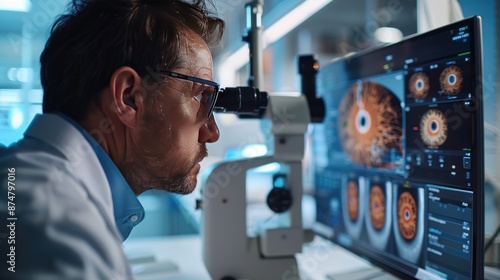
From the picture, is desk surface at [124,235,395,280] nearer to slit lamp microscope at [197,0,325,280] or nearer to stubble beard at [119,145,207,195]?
slit lamp microscope at [197,0,325,280]

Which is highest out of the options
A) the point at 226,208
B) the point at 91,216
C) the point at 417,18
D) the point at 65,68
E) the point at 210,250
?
the point at 417,18

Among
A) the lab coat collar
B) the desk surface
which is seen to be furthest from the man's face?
the desk surface

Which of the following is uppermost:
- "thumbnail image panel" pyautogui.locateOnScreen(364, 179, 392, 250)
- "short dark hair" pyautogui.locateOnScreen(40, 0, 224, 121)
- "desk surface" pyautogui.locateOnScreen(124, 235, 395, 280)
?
"short dark hair" pyautogui.locateOnScreen(40, 0, 224, 121)

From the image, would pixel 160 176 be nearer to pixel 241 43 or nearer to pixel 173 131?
pixel 173 131

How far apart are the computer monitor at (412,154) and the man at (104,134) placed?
50 cm

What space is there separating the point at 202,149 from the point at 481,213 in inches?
24.5

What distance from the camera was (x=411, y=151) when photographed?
959 millimetres

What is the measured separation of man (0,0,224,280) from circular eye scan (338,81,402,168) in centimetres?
49

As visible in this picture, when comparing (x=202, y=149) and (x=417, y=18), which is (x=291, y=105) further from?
(x=417, y=18)

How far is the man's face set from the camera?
0.79 m

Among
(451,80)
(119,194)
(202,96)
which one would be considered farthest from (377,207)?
(119,194)

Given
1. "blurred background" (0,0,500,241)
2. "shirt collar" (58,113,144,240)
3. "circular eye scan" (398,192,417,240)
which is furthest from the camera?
"blurred background" (0,0,500,241)

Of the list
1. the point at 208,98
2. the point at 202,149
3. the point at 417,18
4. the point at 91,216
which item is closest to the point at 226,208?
the point at 202,149

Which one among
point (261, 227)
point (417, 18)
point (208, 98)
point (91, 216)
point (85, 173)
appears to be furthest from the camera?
point (417, 18)
